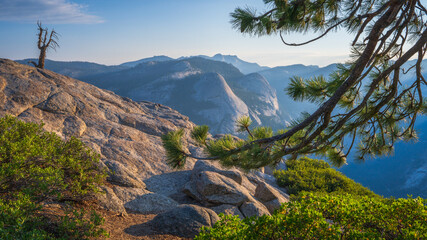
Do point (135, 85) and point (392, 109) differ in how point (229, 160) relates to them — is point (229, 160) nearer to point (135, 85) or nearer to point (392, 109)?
point (392, 109)

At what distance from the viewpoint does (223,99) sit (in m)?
81.2

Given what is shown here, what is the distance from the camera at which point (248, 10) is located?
521cm

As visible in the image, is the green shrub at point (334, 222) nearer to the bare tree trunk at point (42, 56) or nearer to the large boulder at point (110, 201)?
the large boulder at point (110, 201)

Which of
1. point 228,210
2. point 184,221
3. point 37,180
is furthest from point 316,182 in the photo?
point 37,180

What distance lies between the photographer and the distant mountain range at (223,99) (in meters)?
67.7

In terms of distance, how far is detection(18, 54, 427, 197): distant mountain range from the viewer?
67.7 meters

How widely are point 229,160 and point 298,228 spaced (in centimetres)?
147

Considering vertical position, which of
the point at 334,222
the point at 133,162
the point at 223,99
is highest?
the point at 334,222

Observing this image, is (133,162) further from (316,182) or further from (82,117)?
(316,182)

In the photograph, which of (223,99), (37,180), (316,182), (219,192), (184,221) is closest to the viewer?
(37,180)

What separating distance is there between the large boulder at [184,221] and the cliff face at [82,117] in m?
3.04

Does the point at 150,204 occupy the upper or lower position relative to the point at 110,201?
lower

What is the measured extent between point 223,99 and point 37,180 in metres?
76.3

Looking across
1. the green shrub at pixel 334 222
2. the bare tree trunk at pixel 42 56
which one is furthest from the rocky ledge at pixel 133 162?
the green shrub at pixel 334 222
